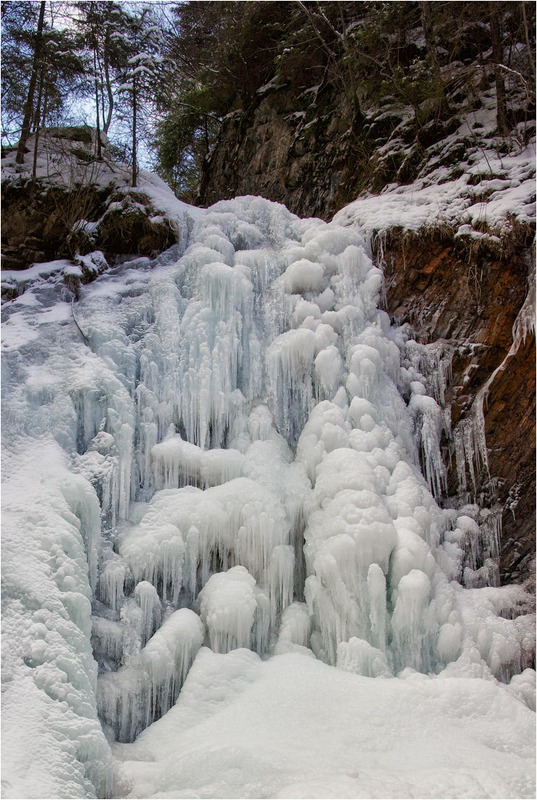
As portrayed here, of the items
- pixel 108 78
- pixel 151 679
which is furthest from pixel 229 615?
pixel 108 78

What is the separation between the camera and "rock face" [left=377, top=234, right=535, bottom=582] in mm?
6355

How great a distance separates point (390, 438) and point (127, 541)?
2507mm

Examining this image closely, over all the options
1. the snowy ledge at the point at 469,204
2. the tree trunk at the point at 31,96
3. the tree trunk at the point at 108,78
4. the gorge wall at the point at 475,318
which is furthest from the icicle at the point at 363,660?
the tree trunk at the point at 108,78

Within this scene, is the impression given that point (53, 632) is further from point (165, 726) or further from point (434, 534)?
point (434, 534)

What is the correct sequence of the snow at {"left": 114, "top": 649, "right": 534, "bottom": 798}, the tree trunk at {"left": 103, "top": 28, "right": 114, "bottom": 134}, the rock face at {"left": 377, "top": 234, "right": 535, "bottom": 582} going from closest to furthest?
the snow at {"left": 114, "top": 649, "right": 534, "bottom": 798}, the rock face at {"left": 377, "top": 234, "right": 535, "bottom": 582}, the tree trunk at {"left": 103, "top": 28, "right": 114, "bottom": 134}

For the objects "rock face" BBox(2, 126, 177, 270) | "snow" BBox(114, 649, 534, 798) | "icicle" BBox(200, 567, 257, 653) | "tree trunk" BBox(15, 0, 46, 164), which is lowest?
"snow" BBox(114, 649, 534, 798)

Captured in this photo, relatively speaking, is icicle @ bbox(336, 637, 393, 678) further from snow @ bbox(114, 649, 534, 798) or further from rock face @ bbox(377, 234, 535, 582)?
rock face @ bbox(377, 234, 535, 582)

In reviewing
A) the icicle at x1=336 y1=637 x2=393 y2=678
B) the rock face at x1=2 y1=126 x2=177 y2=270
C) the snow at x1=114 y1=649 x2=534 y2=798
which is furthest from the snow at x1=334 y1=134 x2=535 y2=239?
the snow at x1=114 y1=649 x2=534 y2=798

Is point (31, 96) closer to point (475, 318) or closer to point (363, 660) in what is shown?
point (475, 318)

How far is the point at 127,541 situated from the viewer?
5008 millimetres

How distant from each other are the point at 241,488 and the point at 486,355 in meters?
2.94

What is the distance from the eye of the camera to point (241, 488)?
542cm

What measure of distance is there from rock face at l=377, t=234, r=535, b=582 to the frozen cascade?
22 cm

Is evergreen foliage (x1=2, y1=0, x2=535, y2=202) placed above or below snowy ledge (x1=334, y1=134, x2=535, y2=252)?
above
